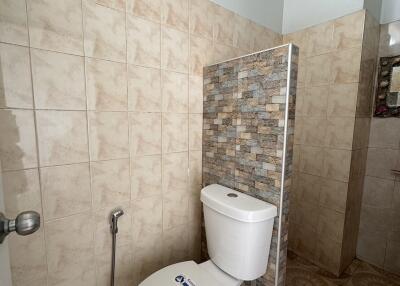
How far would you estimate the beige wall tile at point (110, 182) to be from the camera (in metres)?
0.99

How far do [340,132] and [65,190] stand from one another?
5.78ft

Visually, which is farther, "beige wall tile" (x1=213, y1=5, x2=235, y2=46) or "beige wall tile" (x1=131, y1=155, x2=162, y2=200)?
"beige wall tile" (x1=213, y1=5, x2=235, y2=46)

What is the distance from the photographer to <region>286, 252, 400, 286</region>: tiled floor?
155cm

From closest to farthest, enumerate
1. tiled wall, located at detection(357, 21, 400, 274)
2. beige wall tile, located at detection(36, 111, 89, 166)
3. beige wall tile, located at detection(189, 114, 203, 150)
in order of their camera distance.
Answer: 1. beige wall tile, located at detection(36, 111, 89, 166)
2. beige wall tile, located at detection(189, 114, 203, 150)
3. tiled wall, located at detection(357, 21, 400, 274)

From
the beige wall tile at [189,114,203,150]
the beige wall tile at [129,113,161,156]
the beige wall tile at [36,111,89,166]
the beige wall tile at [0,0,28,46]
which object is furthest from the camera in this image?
the beige wall tile at [189,114,203,150]

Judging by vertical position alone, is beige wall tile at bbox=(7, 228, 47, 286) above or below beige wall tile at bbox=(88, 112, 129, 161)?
below

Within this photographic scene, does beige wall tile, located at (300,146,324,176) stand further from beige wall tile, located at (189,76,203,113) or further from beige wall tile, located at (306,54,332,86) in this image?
beige wall tile, located at (189,76,203,113)

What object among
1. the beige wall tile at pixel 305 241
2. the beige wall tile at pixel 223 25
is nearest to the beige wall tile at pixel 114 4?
the beige wall tile at pixel 223 25

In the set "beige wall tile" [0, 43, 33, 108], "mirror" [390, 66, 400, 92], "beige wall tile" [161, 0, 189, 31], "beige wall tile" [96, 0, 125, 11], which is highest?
"beige wall tile" [161, 0, 189, 31]

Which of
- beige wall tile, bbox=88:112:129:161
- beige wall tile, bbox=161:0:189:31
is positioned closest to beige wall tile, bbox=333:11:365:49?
beige wall tile, bbox=161:0:189:31

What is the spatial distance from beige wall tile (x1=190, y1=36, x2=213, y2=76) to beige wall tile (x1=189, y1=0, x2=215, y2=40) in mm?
36

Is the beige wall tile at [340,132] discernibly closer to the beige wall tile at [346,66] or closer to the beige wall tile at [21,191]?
the beige wall tile at [346,66]

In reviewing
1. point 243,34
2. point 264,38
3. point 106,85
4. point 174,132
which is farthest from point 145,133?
point 264,38

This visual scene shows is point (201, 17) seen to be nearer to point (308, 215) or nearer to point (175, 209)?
point (175, 209)
